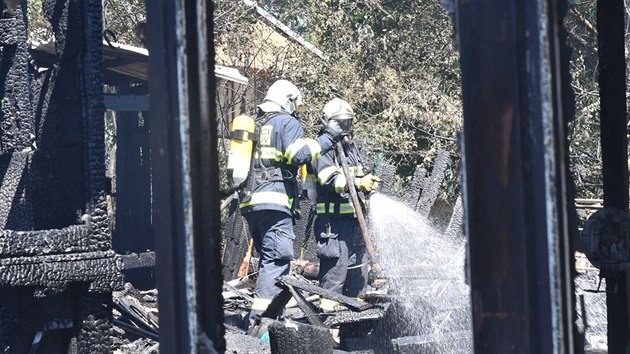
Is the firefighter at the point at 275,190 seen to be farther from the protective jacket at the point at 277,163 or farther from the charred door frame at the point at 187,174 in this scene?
the charred door frame at the point at 187,174

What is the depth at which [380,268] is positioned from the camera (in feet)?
34.7

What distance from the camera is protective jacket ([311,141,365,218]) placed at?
972 cm

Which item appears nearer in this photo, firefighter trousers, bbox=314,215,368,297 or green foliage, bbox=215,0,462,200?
firefighter trousers, bbox=314,215,368,297

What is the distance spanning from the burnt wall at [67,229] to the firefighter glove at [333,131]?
5147 mm

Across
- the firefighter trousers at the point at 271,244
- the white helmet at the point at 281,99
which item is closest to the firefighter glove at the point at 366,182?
the white helmet at the point at 281,99

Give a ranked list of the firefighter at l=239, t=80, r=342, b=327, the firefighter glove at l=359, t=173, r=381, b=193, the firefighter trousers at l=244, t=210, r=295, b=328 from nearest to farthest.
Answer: the firefighter trousers at l=244, t=210, r=295, b=328 → the firefighter at l=239, t=80, r=342, b=327 → the firefighter glove at l=359, t=173, r=381, b=193

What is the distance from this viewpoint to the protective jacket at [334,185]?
972 centimetres

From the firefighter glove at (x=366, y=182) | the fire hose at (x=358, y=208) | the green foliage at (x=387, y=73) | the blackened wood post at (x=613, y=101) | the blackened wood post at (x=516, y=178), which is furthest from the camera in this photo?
the green foliage at (x=387, y=73)

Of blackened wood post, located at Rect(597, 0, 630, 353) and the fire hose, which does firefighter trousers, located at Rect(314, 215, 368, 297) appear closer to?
the fire hose

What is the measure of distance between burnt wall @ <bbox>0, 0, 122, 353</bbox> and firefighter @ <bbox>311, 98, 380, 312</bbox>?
5100 mm

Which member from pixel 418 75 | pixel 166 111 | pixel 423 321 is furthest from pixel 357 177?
pixel 166 111

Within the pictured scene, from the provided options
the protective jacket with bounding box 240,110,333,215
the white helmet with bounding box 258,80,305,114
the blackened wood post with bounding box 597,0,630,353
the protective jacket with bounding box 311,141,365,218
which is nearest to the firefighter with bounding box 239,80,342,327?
the protective jacket with bounding box 240,110,333,215

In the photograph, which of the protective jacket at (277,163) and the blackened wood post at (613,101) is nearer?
the blackened wood post at (613,101)

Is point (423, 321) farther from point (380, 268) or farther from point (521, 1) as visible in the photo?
point (521, 1)
